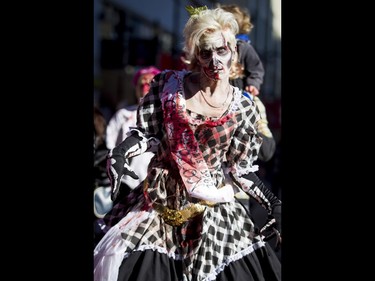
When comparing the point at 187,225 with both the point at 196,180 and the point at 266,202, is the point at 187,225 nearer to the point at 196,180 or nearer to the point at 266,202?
the point at 196,180

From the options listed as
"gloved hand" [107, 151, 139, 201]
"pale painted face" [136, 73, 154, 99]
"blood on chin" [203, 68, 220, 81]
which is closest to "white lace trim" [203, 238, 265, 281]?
"gloved hand" [107, 151, 139, 201]

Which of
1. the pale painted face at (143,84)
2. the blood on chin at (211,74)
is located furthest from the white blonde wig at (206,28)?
the pale painted face at (143,84)

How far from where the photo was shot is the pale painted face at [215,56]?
393cm

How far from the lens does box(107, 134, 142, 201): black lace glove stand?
12.4ft

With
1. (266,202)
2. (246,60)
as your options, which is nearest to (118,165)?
(266,202)

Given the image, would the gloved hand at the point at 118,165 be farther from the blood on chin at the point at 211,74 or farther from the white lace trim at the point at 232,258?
the white lace trim at the point at 232,258

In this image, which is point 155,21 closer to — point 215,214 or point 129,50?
point 129,50

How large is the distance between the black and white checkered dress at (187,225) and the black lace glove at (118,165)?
0.15m

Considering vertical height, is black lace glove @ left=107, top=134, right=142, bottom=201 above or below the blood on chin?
below

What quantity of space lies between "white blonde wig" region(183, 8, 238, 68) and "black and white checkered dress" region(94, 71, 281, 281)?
0.22 meters

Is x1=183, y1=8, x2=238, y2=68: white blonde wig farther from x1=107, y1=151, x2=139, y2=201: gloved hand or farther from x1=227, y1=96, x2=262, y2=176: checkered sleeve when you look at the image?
x1=107, y1=151, x2=139, y2=201: gloved hand
